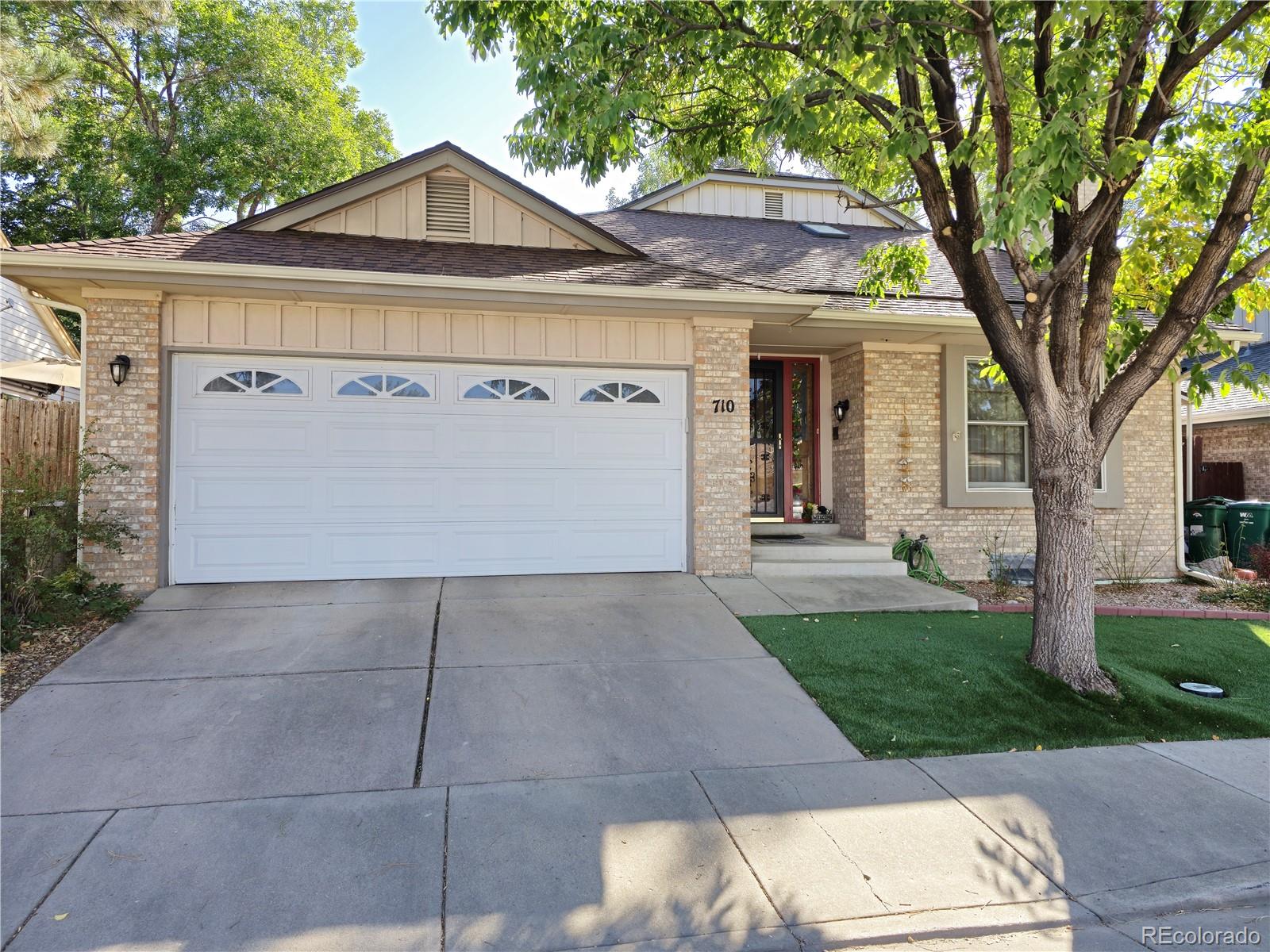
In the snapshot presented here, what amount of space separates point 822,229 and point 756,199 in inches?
62.7

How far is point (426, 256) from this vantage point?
7.07 metres

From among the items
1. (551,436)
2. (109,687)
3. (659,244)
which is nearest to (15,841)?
(109,687)

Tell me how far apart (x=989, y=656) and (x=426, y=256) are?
6527 millimetres

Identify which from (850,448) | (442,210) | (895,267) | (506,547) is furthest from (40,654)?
(850,448)

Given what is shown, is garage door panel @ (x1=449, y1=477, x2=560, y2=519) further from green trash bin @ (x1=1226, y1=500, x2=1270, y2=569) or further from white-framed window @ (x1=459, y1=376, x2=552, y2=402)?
green trash bin @ (x1=1226, y1=500, x2=1270, y2=569)

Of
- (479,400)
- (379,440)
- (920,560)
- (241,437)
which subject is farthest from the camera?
(920,560)

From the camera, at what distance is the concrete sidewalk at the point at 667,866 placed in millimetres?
2447

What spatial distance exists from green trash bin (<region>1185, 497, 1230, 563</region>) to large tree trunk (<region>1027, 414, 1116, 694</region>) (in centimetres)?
680

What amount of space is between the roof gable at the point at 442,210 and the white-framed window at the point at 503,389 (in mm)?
1776

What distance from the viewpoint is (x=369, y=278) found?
250 inches

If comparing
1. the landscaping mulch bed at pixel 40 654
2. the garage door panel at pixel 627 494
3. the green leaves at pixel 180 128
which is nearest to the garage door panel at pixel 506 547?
the garage door panel at pixel 627 494

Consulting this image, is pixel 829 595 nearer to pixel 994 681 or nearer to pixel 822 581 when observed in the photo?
pixel 822 581

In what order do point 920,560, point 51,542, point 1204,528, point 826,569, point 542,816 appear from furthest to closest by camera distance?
1. point 1204,528
2. point 920,560
3. point 826,569
4. point 51,542
5. point 542,816

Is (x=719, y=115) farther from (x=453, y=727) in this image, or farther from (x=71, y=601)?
(x=71, y=601)
